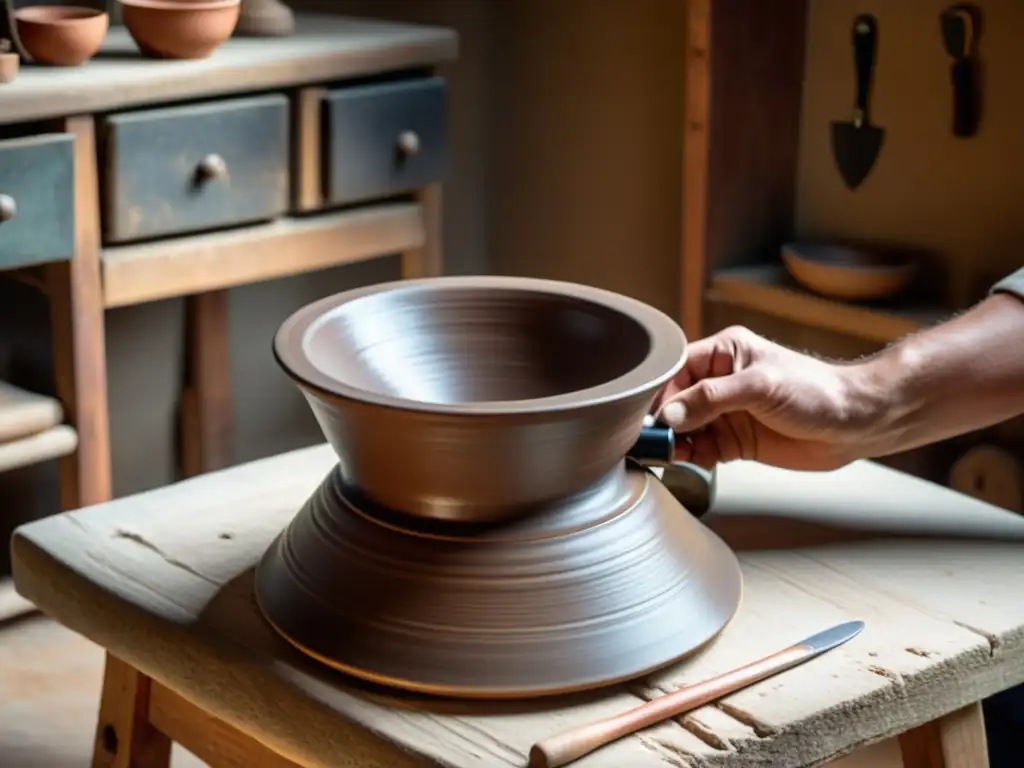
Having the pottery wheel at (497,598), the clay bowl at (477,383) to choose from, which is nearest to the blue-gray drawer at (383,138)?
the clay bowl at (477,383)

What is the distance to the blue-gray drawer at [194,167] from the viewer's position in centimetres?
187

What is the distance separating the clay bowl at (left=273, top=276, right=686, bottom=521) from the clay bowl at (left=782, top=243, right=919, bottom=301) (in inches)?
44.8

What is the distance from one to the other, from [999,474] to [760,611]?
1.20 metres

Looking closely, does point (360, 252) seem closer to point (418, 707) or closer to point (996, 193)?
point (996, 193)

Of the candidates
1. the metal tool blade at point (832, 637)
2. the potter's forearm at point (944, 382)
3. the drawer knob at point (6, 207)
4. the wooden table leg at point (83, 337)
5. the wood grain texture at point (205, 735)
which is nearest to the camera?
the metal tool blade at point (832, 637)

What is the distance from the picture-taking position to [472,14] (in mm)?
2746

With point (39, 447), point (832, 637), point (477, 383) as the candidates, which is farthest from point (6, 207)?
point (832, 637)

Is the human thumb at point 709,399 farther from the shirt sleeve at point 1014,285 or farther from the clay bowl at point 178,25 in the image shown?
the clay bowl at point 178,25

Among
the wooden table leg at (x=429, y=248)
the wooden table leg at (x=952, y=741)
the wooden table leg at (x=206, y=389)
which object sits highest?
the wooden table leg at (x=429, y=248)

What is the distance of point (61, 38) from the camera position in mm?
1887

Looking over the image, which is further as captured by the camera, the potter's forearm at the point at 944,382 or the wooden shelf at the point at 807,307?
the wooden shelf at the point at 807,307

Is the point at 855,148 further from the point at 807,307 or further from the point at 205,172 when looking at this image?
the point at 205,172

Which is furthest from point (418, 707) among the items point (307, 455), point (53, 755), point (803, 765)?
point (53, 755)

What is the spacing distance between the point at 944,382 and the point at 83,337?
3.75 ft
